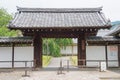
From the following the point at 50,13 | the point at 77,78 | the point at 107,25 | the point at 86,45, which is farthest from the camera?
the point at 50,13

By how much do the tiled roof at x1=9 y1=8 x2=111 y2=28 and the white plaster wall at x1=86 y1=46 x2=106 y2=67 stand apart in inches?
77.7

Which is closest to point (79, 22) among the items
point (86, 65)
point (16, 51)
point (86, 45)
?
point (86, 45)

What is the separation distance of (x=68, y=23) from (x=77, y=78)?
6.63m

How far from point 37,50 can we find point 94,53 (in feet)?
15.1

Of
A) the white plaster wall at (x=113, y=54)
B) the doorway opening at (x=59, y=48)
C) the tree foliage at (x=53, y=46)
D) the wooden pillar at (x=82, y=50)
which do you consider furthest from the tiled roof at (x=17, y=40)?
the tree foliage at (x=53, y=46)

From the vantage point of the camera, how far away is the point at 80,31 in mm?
18969

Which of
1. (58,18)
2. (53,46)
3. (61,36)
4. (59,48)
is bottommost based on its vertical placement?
(59,48)

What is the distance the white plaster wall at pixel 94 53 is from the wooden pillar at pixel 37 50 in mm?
3804

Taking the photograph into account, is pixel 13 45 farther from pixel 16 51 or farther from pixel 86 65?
pixel 86 65

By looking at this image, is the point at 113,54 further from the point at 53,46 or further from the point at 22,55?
the point at 53,46

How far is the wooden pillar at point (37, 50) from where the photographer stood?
18.7 m

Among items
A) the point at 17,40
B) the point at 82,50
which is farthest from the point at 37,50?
the point at 82,50

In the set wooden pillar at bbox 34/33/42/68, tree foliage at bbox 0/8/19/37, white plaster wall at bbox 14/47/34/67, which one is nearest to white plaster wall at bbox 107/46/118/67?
wooden pillar at bbox 34/33/42/68

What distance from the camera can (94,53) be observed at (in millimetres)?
18906
